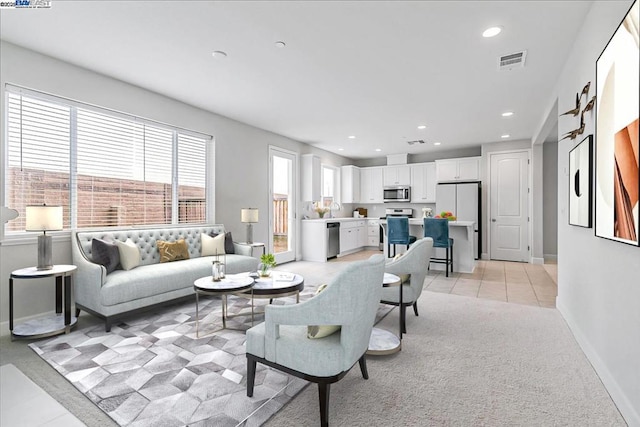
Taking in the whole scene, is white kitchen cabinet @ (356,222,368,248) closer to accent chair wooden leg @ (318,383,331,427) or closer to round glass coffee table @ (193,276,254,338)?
round glass coffee table @ (193,276,254,338)

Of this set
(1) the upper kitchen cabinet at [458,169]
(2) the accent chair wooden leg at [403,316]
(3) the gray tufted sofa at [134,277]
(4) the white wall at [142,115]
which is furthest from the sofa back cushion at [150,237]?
(1) the upper kitchen cabinet at [458,169]

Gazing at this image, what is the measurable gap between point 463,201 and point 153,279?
6.68 meters

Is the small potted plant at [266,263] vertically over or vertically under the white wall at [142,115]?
under

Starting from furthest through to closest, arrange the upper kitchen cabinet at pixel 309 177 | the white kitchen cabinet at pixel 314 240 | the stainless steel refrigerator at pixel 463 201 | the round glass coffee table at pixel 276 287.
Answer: the stainless steel refrigerator at pixel 463 201, the upper kitchen cabinet at pixel 309 177, the white kitchen cabinet at pixel 314 240, the round glass coffee table at pixel 276 287

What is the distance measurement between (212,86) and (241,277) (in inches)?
97.5

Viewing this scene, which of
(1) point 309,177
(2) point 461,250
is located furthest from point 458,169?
(1) point 309,177

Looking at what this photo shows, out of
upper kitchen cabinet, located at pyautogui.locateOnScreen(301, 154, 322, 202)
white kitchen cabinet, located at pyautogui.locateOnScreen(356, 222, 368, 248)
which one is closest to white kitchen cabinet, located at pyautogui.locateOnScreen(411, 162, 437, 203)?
white kitchen cabinet, located at pyautogui.locateOnScreen(356, 222, 368, 248)

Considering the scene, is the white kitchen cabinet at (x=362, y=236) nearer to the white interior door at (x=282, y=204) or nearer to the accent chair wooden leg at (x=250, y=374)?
the white interior door at (x=282, y=204)

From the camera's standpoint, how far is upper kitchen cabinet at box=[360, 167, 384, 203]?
916 cm

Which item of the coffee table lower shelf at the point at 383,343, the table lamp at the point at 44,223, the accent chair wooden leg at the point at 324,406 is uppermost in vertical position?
the table lamp at the point at 44,223

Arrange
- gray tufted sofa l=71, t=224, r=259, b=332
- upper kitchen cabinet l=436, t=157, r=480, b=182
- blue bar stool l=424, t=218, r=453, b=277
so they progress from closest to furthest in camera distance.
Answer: gray tufted sofa l=71, t=224, r=259, b=332
blue bar stool l=424, t=218, r=453, b=277
upper kitchen cabinet l=436, t=157, r=480, b=182

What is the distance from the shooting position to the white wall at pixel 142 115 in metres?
3.11

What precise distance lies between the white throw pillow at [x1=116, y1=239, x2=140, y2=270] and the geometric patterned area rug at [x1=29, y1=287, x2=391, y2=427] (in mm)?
594

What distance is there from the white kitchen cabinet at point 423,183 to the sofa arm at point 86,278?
729 cm
